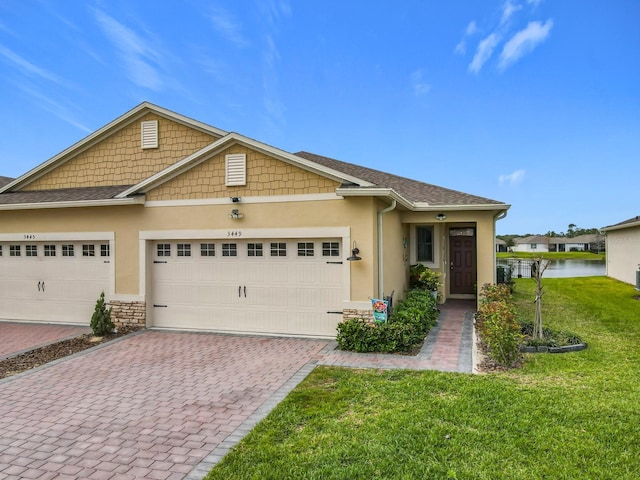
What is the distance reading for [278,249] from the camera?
32.2 ft

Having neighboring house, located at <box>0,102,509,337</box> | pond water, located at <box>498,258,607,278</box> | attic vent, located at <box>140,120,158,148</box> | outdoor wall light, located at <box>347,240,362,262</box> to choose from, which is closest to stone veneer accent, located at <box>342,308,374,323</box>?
neighboring house, located at <box>0,102,509,337</box>

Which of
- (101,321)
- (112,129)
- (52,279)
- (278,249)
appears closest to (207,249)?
(278,249)

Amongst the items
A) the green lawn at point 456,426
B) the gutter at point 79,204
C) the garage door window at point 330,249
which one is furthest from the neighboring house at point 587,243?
the gutter at point 79,204

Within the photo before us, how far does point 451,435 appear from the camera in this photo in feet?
15.0

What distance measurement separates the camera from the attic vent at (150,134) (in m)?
12.5

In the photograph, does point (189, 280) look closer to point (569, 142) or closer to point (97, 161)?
point (97, 161)

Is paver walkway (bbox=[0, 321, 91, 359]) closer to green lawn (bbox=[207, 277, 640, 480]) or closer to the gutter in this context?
the gutter

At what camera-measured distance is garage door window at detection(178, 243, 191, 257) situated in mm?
10461

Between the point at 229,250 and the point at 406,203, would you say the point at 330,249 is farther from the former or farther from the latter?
the point at 229,250

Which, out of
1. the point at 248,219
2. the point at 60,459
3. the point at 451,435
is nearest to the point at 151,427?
the point at 60,459

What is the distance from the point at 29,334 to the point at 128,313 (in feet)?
7.61

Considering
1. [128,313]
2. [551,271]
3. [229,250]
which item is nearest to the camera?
[229,250]

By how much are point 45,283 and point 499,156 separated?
27311mm

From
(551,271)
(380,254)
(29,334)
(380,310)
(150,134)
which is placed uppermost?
(150,134)
